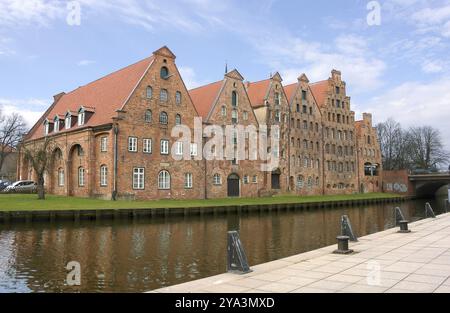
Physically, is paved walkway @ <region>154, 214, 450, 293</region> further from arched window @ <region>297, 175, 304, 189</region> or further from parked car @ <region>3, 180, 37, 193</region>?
arched window @ <region>297, 175, 304, 189</region>

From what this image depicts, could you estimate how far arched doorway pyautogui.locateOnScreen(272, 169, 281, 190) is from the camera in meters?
52.9

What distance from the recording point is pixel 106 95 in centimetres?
4191

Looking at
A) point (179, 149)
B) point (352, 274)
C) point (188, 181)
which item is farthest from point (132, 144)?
point (352, 274)

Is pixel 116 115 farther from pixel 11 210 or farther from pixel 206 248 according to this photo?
pixel 206 248

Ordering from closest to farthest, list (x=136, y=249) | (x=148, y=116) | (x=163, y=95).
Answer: (x=136, y=249), (x=148, y=116), (x=163, y=95)

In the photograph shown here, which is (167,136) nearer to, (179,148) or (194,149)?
(179,148)

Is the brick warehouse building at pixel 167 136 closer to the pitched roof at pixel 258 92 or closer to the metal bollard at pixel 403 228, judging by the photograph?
the pitched roof at pixel 258 92

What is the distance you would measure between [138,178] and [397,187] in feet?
169

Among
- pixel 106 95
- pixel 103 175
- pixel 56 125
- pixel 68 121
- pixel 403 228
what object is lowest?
pixel 403 228

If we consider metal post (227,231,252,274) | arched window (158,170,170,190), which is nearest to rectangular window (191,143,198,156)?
arched window (158,170,170,190)

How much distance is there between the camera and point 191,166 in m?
41.8

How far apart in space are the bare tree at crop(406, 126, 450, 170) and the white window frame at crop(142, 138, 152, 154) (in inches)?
2677

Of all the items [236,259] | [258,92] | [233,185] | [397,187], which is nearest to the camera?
[236,259]
